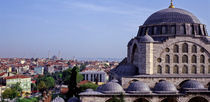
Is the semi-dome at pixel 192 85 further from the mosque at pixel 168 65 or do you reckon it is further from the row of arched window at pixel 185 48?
the row of arched window at pixel 185 48

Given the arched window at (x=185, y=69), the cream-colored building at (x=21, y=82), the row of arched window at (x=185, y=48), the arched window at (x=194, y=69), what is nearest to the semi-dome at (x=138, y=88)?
the arched window at (x=185, y=69)

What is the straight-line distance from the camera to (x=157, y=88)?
66.3 feet

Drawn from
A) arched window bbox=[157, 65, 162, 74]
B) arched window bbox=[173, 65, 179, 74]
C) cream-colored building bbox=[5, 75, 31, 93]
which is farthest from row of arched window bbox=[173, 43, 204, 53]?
cream-colored building bbox=[5, 75, 31, 93]

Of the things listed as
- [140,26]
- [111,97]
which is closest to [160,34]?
[140,26]

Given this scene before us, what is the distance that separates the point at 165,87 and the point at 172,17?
820cm

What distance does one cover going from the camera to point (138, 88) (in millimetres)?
19578

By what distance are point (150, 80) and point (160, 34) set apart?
5208 mm

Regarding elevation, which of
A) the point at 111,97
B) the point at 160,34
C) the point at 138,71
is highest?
the point at 160,34

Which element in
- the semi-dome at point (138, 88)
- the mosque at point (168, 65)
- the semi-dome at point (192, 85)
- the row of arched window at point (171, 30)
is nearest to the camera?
the semi-dome at point (138, 88)

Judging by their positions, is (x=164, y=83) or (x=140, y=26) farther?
(x=140, y=26)

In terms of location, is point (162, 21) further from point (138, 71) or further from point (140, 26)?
point (138, 71)

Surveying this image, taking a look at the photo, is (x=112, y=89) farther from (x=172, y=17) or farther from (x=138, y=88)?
(x=172, y=17)

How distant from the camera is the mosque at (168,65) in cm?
1964

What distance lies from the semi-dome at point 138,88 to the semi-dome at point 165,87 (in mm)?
859
